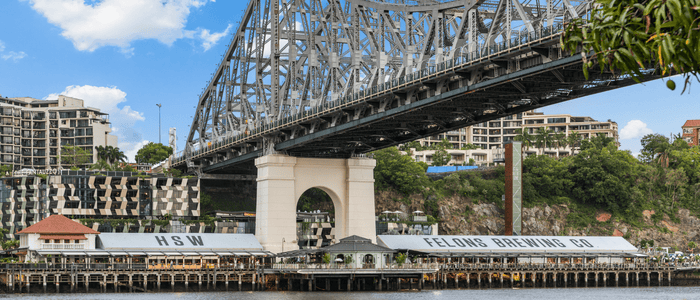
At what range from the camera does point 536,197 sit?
140375mm

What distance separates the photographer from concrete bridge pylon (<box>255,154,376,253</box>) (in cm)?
9175

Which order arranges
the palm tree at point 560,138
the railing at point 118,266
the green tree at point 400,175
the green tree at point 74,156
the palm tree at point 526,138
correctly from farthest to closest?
the palm tree at point 560,138 < the palm tree at point 526,138 < the green tree at point 74,156 < the green tree at point 400,175 < the railing at point 118,266

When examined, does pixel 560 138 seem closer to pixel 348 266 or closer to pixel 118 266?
pixel 348 266

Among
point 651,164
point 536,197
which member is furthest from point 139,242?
point 651,164

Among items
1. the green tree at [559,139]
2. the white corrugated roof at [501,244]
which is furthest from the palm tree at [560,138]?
the white corrugated roof at [501,244]

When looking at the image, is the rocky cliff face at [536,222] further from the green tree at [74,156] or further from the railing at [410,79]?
the green tree at [74,156]

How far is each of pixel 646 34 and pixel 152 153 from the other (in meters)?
176

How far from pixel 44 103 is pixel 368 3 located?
126728 millimetres

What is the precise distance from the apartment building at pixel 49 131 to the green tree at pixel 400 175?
72073 mm

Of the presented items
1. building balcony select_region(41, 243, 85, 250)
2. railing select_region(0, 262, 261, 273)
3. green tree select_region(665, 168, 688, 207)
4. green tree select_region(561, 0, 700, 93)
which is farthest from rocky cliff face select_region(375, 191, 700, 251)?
green tree select_region(561, 0, 700, 93)

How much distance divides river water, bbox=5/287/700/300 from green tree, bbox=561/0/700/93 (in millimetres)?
59960

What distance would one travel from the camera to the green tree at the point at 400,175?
13675cm

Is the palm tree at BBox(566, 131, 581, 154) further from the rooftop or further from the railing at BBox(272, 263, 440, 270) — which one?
the rooftop

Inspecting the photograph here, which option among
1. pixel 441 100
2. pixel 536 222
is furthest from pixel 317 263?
pixel 536 222
